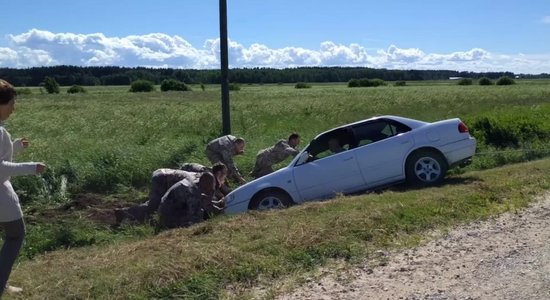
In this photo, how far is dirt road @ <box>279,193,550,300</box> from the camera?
17.2 ft

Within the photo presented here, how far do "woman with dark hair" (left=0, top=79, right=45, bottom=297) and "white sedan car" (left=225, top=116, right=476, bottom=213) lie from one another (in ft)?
16.4

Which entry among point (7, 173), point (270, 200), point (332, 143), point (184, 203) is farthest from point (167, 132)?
point (7, 173)

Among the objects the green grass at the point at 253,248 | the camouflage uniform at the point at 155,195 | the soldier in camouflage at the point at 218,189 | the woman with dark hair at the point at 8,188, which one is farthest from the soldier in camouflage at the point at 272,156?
the woman with dark hair at the point at 8,188

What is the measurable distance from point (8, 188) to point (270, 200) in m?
5.34

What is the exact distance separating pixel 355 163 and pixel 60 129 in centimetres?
1633

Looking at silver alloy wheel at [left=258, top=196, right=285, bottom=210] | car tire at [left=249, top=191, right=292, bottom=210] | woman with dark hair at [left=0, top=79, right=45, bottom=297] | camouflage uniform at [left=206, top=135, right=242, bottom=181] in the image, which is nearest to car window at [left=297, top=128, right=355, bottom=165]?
car tire at [left=249, top=191, right=292, bottom=210]

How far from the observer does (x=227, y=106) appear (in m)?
15.4

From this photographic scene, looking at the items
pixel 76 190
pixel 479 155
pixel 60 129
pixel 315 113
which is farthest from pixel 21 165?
pixel 315 113

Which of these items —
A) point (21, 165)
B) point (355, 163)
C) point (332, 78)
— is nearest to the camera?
point (21, 165)

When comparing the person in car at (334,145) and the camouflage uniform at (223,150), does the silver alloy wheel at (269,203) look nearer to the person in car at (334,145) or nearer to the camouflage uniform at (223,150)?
the person in car at (334,145)

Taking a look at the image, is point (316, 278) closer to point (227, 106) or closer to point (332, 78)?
point (227, 106)

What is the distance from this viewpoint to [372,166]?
10102 mm

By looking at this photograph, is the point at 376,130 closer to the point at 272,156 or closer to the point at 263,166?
the point at 272,156

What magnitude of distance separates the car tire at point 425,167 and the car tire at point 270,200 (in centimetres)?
199
